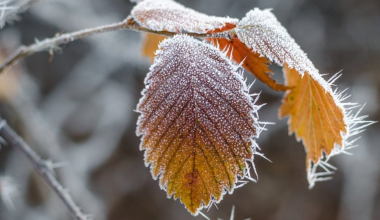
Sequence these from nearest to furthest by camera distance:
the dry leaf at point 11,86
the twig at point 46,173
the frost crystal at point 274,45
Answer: the frost crystal at point 274,45 → the twig at point 46,173 → the dry leaf at point 11,86

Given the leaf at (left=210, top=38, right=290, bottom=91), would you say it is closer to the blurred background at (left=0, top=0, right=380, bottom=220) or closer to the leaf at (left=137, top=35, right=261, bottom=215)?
the leaf at (left=137, top=35, right=261, bottom=215)

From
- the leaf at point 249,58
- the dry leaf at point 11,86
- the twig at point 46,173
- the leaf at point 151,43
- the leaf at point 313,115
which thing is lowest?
the twig at point 46,173

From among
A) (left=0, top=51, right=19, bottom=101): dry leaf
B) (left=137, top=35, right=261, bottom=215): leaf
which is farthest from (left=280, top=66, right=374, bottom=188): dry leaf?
(left=0, top=51, right=19, bottom=101): dry leaf

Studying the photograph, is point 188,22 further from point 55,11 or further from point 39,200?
point 39,200

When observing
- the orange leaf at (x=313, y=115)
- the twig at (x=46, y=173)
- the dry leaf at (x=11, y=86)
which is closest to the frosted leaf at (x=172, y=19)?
the orange leaf at (x=313, y=115)

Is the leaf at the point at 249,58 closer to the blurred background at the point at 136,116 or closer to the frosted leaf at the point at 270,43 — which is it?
the frosted leaf at the point at 270,43

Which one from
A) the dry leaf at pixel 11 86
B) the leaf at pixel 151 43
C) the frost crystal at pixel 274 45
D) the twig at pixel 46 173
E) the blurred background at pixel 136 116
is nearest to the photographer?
the frost crystal at pixel 274 45

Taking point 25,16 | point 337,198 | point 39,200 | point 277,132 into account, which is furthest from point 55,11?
point 337,198
